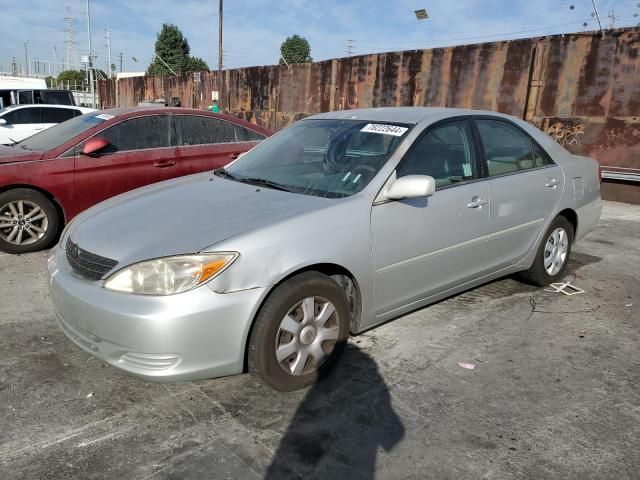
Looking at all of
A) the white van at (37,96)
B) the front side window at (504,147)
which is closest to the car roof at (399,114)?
the front side window at (504,147)

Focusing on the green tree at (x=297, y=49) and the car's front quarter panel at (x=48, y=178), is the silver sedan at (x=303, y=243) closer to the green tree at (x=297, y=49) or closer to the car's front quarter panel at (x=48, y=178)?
the car's front quarter panel at (x=48, y=178)

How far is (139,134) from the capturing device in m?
5.75

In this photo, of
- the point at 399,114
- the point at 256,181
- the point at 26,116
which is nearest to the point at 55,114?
the point at 26,116

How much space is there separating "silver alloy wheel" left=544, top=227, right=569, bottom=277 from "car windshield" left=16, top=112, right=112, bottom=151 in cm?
461

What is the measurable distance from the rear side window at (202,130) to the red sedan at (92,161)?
1cm

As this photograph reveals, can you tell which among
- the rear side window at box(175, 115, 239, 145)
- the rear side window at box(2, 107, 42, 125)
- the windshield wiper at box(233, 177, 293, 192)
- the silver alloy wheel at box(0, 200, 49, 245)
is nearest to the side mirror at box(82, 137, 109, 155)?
the silver alloy wheel at box(0, 200, 49, 245)

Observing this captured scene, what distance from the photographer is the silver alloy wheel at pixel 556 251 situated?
15.0 feet

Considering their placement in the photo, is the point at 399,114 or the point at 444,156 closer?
the point at 444,156

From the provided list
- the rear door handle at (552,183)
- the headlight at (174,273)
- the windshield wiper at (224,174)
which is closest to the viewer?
the headlight at (174,273)

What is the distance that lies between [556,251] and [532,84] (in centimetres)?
607

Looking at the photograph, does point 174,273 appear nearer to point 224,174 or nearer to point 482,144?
point 224,174

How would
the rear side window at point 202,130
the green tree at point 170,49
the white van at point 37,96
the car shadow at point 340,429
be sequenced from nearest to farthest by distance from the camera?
the car shadow at point 340,429 < the rear side window at point 202,130 < the white van at point 37,96 < the green tree at point 170,49

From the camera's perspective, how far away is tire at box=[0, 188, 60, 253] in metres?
5.12

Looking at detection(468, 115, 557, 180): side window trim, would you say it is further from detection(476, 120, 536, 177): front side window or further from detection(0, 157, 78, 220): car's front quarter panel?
detection(0, 157, 78, 220): car's front quarter panel
